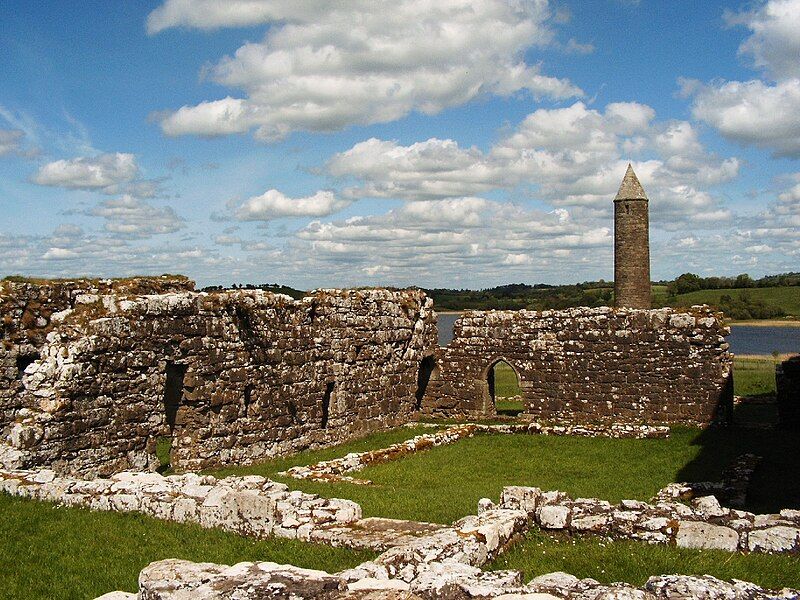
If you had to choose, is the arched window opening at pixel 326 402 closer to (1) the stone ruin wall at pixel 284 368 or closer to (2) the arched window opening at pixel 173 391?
(1) the stone ruin wall at pixel 284 368

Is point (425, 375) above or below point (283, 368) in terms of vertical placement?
below

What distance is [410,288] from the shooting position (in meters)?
23.6

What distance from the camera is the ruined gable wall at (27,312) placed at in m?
14.2

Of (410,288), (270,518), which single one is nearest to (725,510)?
(270,518)

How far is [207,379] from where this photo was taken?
1491 centimetres

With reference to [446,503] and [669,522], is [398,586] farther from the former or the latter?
[446,503]

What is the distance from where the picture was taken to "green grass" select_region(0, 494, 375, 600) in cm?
716

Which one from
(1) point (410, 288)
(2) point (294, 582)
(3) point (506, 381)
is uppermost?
(1) point (410, 288)

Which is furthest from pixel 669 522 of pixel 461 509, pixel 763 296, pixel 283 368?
pixel 763 296

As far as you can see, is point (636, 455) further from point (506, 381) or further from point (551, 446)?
point (506, 381)

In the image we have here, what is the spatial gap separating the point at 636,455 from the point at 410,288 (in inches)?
353

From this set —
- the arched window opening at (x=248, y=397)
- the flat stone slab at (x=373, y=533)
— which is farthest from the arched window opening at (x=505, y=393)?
the flat stone slab at (x=373, y=533)

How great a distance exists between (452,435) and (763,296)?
9198 cm

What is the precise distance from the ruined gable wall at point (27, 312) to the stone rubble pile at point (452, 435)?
5.10 meters
